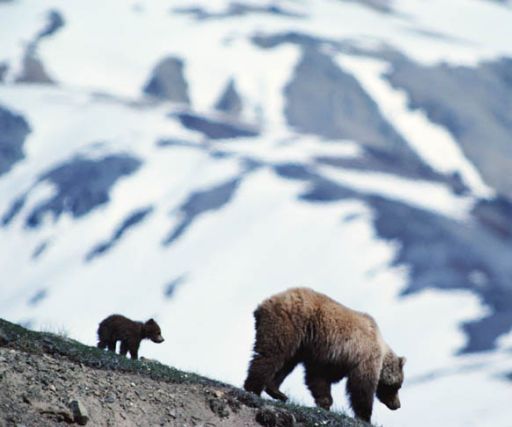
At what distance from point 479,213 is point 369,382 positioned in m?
110

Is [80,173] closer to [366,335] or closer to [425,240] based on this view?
[425,240]

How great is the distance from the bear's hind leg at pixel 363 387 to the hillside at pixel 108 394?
153 centimetres

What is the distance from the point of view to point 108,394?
15.6 metres

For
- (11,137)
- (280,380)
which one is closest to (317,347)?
(280,380)

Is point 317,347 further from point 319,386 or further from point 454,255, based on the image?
point 454,255

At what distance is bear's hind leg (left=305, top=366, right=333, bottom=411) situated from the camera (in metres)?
19.0

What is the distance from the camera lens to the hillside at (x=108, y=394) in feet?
48.1

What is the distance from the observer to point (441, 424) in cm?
7119

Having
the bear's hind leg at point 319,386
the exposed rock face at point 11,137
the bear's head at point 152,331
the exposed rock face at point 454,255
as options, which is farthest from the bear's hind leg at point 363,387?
the exposed rock face at point 11,137

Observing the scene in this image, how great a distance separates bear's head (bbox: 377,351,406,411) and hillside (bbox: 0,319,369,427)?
2.61m

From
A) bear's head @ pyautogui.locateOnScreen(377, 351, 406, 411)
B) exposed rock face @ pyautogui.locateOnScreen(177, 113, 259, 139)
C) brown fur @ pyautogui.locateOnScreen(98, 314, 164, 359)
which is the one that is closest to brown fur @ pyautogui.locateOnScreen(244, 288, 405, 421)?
bear's head @ pyautogui.locateOnScreen(377, 351, 406, 411)

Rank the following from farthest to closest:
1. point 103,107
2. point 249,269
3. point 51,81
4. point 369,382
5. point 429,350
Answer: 1. point 51,81
2. point 103,107
3. point 249,269
4. point 429,350
5. point 369,382

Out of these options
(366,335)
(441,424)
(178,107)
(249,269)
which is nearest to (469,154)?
(178,107)

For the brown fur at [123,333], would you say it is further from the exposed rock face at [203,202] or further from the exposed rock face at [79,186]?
Result: the exposed rock face at [79,186]
